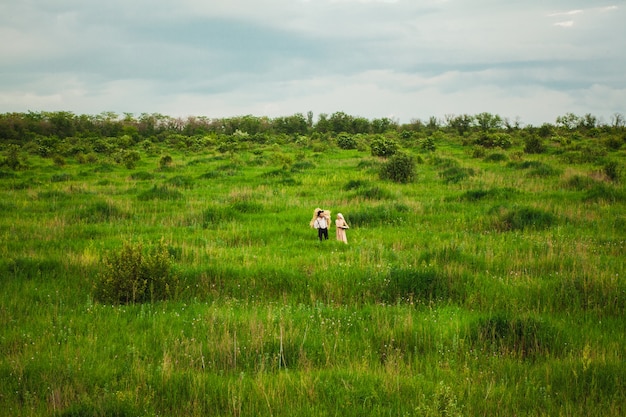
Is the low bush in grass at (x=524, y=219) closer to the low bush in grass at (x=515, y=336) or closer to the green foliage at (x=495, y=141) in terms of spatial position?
the low bush in grass at (x=515, y=336)

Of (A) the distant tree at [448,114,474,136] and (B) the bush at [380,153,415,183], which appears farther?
(A) the distant tree at [448,114,474,136]

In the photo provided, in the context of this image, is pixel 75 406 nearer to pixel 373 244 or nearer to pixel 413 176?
pixel 373 244

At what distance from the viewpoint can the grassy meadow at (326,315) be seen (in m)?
4.31

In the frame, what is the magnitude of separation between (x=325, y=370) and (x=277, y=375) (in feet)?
1.78

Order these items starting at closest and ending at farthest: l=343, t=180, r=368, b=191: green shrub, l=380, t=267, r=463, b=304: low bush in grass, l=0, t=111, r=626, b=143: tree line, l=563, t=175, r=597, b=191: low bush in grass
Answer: l=380, t=267, r=463, b=304: low bush in grass, l=563, t=175, r=597, b=191: low bush in grass, l=343, t=180, r=368, b=191: green shrub, l=0, t=111, r=626, b=143: tree line

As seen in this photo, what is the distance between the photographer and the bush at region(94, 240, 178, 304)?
729 centimetres

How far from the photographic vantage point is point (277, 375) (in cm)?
475

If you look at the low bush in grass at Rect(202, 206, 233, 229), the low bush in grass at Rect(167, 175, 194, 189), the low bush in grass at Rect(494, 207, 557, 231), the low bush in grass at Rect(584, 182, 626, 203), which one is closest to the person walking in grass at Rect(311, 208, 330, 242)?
the low bush in grass at Rect(202, 206, 233, 229)

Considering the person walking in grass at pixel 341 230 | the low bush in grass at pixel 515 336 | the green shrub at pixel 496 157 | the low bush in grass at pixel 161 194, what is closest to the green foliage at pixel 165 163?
the low bush in grass at pixel 161 194

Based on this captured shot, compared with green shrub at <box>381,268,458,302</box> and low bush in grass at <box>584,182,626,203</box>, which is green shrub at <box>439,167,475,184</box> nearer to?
low bush in grass at <box>584,182,626,203</box>

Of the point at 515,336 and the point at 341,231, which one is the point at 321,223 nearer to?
the point at 341,231

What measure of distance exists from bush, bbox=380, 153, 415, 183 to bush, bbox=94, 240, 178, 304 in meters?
15.3

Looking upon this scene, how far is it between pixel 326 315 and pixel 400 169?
52.5ft

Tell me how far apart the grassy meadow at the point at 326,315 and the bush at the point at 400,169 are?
6.89 m
